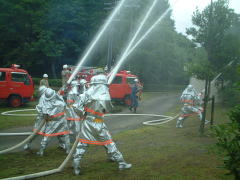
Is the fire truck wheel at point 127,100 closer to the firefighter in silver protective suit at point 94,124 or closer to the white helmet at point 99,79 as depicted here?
the white helmet at point 99,79

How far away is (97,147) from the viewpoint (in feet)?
27.1

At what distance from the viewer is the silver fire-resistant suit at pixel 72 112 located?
32.0ft

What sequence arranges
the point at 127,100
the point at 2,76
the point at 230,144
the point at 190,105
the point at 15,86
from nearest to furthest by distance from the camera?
the point at 230,144 → the point at 190,105 → the point at 2,76 → the point at 15,86 → the point at 127,100

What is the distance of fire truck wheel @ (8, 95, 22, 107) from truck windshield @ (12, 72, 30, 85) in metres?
0.99

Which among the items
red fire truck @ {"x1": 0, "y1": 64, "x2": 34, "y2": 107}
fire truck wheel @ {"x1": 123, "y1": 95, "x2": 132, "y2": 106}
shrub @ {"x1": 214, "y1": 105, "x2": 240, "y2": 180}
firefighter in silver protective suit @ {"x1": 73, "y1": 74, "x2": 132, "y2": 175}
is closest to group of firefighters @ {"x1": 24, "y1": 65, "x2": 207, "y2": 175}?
firefighter in silver protective suit @ {"x1": 73, "y1": 74, "x2": 132, "y2": 175}

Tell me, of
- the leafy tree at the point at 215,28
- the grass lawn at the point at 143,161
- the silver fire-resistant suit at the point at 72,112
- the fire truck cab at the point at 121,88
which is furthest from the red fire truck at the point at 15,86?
the leafy tree at the point at 215,28

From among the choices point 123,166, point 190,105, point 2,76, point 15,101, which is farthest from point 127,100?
point 123,166

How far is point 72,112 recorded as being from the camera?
9914 mm

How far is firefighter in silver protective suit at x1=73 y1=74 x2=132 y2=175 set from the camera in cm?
579

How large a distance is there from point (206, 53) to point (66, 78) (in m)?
5.72

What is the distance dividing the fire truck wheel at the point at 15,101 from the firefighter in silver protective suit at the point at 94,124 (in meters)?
12.0

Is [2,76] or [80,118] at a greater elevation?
[2,76]

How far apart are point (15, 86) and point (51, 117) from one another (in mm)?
10149

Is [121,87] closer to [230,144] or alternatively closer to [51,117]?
[51,117]
